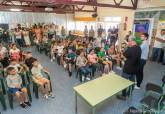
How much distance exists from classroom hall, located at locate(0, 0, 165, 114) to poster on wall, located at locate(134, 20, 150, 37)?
51 mm

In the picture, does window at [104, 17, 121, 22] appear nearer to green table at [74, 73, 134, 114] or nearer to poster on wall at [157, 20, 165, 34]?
poster on wall at [157, 20, 165, 34]

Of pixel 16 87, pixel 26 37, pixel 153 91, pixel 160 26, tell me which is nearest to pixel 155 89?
pixel 153 91

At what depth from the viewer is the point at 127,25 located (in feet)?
25.5

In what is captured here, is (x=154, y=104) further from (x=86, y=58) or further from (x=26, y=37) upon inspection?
(x=26, y=37)

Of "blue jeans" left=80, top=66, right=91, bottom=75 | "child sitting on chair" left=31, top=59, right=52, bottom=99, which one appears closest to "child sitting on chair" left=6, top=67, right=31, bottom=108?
"child sitting on chair" left=31, top=59, right=52, bottom=99

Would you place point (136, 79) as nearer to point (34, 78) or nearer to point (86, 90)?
point (86, 90)

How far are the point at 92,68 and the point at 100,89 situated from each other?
1.92 metres

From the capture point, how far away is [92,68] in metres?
4.38

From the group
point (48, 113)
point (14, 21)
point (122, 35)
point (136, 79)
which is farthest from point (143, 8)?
point (14, 21)

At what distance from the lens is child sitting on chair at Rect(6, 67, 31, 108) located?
2901 mm

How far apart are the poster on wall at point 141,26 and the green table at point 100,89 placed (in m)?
4.94

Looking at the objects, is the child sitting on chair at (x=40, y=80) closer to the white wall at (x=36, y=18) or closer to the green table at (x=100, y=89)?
the green table at (x=100, y=89)

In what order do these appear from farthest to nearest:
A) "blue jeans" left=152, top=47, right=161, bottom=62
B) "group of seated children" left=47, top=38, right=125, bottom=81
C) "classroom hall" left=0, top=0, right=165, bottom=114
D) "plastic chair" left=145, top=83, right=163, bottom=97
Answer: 1. "blue jeans" left=152, top=47, right=161, bottom=62
2. "group of seated children" left=47, top=38, right=125, bottom=81
3. "classroom hall" left=0, top=0, right=165, bottom=114
4. "plastic chair" left=145, top=83, right=163, bottom=97

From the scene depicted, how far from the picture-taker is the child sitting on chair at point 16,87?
290cm
